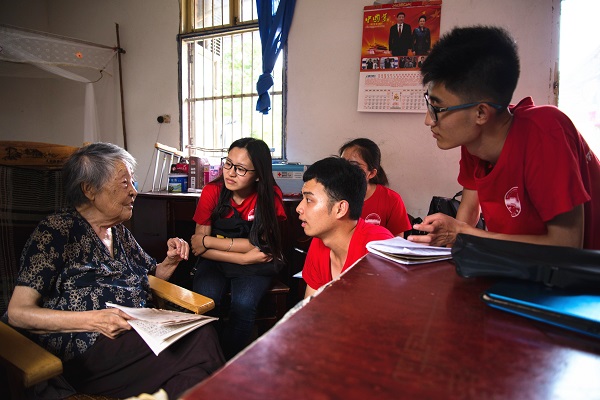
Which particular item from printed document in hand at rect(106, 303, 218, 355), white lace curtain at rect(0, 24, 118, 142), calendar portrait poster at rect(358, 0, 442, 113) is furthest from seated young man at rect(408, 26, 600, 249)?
white lace curtain at rect(0, 24, 118, 142)

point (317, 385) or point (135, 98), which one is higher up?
point (135, 98)

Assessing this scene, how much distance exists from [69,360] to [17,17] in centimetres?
481

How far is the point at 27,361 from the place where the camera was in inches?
37.6

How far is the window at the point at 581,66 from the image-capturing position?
2.48 m

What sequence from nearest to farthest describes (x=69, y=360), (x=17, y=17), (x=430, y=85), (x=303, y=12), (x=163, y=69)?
1. (x=430, y=85)
2. (x=69, y=360)
3. (x=303, y=12)
4. (x=163, y=69)
5. (x=17, y=17)

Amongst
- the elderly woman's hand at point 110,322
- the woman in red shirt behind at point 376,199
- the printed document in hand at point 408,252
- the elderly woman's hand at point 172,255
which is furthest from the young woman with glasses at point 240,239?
the printed document in hand at point 408,252

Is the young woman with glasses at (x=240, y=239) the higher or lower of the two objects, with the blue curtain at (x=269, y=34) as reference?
lower

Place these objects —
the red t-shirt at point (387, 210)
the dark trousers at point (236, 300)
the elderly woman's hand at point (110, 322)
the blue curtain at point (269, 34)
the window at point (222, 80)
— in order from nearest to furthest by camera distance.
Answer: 1. the elderly woman's hand at point (110, 322)
2. the dark trousers at point (236, 300)
3. the red t-shirt at point (387, 210)
4. the blue curtain at point (269, 34)
5. the window at point (222, 80)

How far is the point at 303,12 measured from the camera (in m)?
3.24

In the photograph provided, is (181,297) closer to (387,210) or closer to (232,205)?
(232,205)

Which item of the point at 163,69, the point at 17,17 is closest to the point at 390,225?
the point at 163,69

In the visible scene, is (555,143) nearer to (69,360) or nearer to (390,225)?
(390,225)

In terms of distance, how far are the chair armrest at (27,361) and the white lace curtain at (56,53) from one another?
3091 mm

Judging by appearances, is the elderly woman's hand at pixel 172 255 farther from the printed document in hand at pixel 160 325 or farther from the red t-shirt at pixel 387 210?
the red t-shirt at pixel 387 210
